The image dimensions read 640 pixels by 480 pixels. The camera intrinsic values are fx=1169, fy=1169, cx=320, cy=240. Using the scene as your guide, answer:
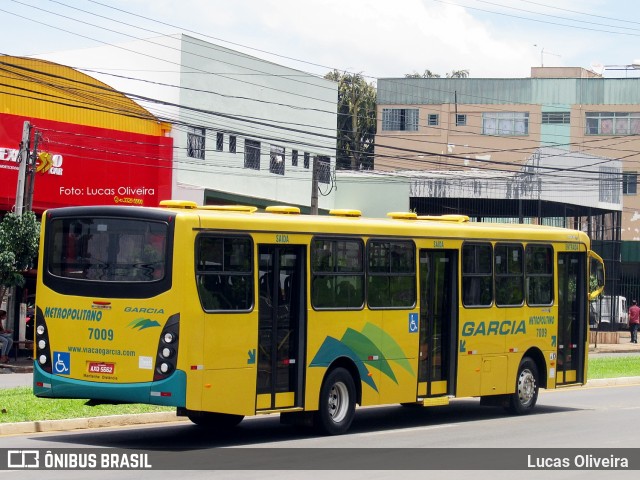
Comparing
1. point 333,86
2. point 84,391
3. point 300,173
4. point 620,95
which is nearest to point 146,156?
point 300,173

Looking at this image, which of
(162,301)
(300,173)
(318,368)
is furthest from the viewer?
(300,173)

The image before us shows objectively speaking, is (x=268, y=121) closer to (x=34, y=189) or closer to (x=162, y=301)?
(x=34, y=189)

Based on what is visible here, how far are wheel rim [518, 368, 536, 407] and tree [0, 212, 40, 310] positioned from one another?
16.1m

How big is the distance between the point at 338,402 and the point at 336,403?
33mm

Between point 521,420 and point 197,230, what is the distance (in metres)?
7.13

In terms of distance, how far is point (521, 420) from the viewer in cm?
1831

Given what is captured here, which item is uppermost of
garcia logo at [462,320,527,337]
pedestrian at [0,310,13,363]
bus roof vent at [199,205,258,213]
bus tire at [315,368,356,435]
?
bus roof vent at [199,205,258,213]

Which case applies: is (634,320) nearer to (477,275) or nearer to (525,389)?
(525,389)

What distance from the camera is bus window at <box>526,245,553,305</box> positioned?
19.3m

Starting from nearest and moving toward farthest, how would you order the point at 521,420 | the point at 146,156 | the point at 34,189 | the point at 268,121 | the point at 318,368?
the point at 318,368, the point at 521,420, the point at 34,189, the point at 146,156, the point at 268,121

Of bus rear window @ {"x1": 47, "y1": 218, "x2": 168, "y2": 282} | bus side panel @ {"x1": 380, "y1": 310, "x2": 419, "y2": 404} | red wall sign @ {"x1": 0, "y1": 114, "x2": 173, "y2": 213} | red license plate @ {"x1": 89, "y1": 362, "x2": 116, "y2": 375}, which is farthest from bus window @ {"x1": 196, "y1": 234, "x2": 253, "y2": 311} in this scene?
red wall sign @ {"x1": 0, "y1": 114, "x2": 173, "y2": 213}

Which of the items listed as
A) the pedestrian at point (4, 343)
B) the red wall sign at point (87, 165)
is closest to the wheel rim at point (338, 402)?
the pedestrian at point (4, 343)

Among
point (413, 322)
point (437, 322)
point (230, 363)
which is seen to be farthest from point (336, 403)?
point (437, 322)

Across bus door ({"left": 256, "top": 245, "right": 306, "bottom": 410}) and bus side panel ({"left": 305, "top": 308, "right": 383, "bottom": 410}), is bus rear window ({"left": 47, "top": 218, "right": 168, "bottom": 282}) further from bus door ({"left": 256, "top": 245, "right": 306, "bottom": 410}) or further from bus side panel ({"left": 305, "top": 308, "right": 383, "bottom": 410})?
bus side panel ({"left": 305, "top": 308, "right": 383, "bottom": 410})
